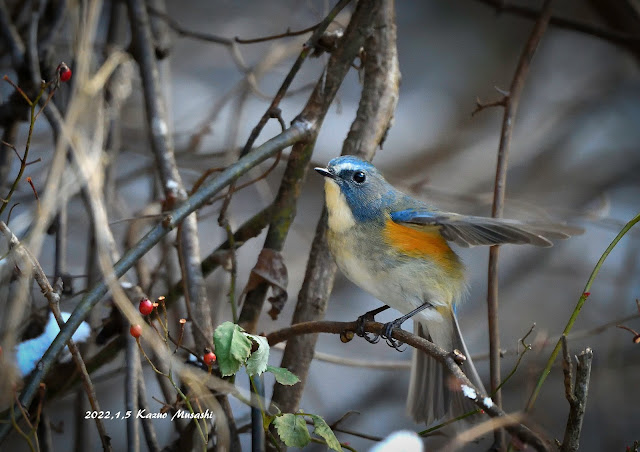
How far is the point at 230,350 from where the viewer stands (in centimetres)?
172

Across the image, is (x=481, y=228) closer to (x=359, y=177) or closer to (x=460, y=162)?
(x=359, y=177)

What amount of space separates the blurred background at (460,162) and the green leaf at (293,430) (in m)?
2.07

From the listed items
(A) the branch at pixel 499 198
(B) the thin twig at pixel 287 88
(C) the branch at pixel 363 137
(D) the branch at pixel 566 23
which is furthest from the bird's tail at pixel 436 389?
(D) the branch at pixel 566 23

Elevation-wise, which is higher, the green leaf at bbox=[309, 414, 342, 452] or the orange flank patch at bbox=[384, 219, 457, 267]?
the orange flank patch at bbox=[384, 219, 457, 267]

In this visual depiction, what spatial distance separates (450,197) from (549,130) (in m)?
1.35

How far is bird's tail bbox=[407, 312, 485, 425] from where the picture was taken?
2639 millimetres

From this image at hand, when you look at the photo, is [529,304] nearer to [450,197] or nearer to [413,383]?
[450,197]

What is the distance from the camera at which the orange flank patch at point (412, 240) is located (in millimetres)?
2506

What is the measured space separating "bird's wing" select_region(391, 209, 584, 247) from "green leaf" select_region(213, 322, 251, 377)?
764 mm

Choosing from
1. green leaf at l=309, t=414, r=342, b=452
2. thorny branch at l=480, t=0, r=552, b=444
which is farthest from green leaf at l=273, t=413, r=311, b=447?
thorny branch at l=480, t=0, r=552, b=444

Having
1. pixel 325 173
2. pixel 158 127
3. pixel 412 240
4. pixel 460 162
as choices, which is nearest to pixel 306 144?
pixel 325 173

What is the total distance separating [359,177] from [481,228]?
1.97 feet

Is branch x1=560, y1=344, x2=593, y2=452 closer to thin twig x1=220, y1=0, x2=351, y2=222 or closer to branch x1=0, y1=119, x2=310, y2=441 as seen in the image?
branch x1=0, y1=119, x2=310, y2=441

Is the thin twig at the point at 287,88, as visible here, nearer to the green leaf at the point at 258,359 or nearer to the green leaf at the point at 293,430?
the green leaf at the point at 258,359
